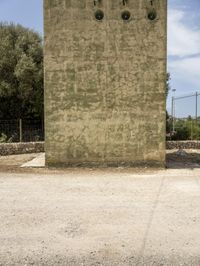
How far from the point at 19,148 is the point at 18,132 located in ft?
8.94

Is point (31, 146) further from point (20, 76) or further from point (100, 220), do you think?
point (100, 220)

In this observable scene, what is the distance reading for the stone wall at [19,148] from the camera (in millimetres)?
20777

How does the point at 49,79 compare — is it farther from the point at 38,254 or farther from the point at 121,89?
the point at 38,254

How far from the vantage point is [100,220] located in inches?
321

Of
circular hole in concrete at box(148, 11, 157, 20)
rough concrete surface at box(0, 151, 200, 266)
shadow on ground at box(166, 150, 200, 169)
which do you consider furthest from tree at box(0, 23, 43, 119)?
rough concrete surface at box(0, 151, 200, 266)

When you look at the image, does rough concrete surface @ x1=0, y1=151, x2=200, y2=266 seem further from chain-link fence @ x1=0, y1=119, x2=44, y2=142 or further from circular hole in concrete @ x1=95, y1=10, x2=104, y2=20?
chain-link fence @ x1=0, y1=119, x2=44, y2=142

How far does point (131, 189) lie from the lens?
11.5 meters

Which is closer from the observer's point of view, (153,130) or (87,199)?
(87,199)

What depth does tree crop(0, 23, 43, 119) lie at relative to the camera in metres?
26.9

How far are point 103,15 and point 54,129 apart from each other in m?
4.47

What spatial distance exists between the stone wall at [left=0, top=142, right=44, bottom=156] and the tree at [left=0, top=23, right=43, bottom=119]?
5.92m

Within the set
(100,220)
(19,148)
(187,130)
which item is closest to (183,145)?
(187,130)

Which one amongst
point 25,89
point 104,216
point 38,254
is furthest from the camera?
point 25,89

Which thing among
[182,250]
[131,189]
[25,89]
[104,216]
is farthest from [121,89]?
[25,89]
